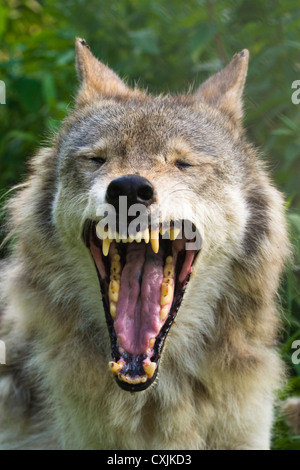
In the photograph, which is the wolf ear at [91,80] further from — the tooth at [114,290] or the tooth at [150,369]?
the tooth at [150,369]

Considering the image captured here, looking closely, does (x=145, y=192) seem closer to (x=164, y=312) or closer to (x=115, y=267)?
(x=115, y=267)

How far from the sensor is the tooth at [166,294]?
300 cm

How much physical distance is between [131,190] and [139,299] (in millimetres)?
566

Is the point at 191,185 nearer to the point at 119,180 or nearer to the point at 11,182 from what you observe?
the point at 119,180

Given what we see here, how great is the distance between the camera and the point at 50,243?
3312mm

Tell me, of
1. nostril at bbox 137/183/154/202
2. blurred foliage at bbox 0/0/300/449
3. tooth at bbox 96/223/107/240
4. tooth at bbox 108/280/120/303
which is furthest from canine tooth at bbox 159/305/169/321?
blurred foliage at bbox 0/0/300/449

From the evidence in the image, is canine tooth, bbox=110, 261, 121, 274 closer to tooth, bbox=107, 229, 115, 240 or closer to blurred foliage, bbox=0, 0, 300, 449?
tooth, bbox=107, 229, 115, 240

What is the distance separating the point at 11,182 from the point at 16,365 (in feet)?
8.42

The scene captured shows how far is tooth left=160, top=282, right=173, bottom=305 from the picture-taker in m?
3.00

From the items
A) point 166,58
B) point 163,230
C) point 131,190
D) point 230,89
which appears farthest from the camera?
point 166,58

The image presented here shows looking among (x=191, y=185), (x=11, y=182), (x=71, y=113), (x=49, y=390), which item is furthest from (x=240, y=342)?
(x=11, y=182)

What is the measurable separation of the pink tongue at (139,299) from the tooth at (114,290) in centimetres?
2

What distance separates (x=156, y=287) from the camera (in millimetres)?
3055

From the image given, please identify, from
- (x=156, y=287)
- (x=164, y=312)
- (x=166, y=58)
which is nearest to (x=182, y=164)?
(x=156, y=287)
